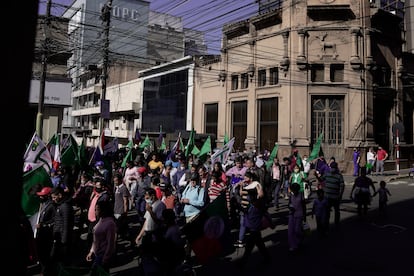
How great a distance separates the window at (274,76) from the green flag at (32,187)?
66.1 feet

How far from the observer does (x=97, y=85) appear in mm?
47625

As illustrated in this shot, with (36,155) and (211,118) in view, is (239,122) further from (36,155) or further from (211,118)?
(36,155)

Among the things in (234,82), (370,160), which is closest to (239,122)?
(234,82)

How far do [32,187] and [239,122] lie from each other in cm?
2219

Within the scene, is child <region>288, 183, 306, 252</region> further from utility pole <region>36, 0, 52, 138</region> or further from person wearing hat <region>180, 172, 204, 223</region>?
utility pole <region>36, 0, 52, 138</region>

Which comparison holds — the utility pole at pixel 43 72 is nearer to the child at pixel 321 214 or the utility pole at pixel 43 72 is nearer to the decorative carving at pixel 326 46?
the child at pixel 321 214

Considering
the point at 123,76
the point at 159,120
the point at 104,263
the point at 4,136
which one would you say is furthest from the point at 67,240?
the point at 123,76

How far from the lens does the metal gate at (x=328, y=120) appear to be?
73.2 ft

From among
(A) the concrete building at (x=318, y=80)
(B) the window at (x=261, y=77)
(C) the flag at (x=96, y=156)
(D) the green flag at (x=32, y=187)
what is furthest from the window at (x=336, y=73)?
(D) the green flag at (x=32, y=187)

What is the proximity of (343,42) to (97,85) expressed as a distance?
35429 mm

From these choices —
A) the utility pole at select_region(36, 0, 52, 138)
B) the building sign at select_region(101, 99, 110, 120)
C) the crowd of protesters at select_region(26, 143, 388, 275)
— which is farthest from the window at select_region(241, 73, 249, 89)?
the crowd of protesters at select_region(26, 143, 388, 275)

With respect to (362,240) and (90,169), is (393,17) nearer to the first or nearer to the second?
(362,240)

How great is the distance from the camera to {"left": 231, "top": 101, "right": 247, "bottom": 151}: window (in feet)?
88.0

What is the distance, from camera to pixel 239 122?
27359 millimetres
